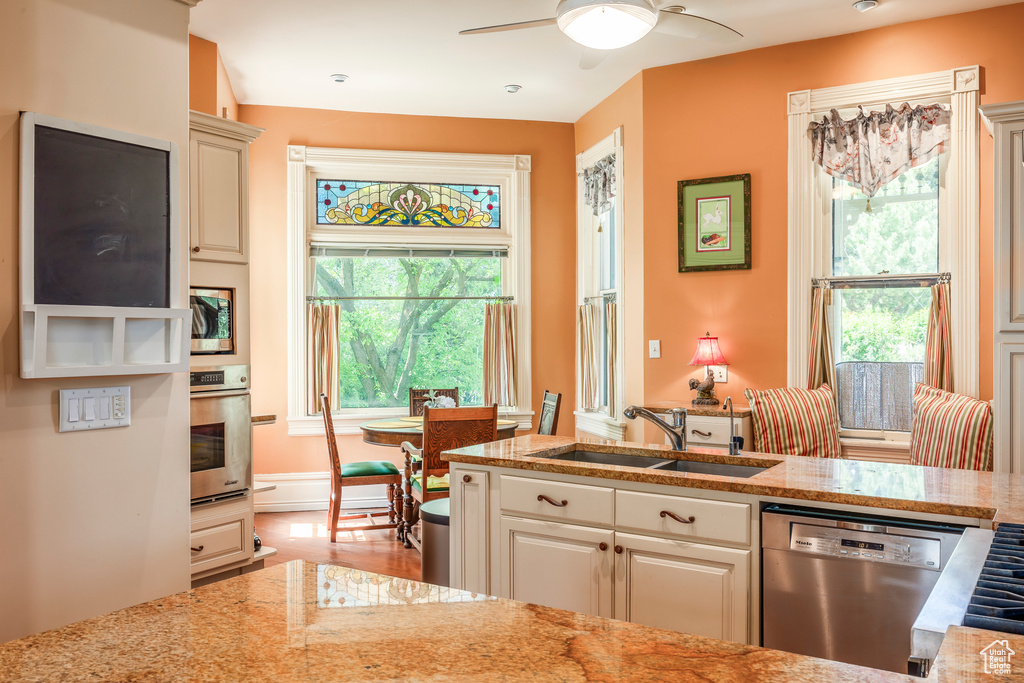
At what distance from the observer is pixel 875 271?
14.6ft

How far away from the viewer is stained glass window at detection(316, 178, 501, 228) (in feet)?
20.0

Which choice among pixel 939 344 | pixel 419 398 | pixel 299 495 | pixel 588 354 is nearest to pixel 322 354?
pixel 419 398

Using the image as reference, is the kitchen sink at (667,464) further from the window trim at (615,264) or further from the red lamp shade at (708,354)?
the window trim at (615,264)

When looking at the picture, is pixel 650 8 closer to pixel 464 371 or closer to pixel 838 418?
pixel 838 418

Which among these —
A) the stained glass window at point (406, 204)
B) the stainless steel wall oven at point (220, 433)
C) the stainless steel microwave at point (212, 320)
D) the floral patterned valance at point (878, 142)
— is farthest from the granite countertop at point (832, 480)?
the stained glass window at point (406, 204)

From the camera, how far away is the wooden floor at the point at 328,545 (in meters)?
4.41

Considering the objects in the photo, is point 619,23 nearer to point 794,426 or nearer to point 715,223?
point 715,223

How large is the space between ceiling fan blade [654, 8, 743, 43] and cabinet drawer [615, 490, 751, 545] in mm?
2321

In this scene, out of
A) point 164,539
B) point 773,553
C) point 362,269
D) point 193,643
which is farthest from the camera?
point 362,269

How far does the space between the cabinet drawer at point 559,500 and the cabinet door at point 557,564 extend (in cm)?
4

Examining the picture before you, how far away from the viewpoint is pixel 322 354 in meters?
5.95

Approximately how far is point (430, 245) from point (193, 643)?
5318mm

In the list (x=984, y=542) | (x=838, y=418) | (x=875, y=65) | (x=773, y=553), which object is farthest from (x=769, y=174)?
(x=984, y=542)

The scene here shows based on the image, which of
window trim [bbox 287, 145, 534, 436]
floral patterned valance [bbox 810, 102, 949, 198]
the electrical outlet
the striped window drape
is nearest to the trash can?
the electrical outlet
